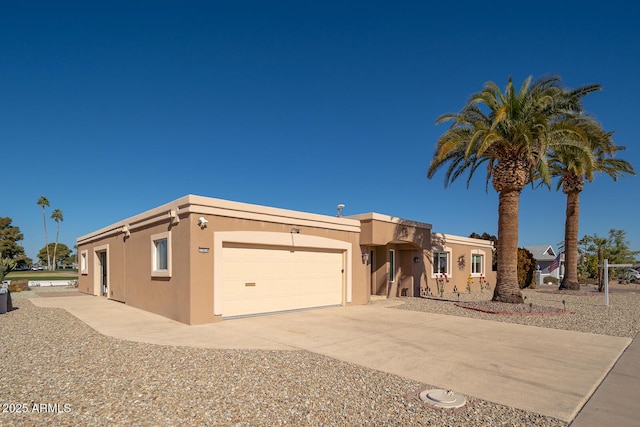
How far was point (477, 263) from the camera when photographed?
27.0m

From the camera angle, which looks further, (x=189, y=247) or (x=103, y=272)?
(x=103, y=272)

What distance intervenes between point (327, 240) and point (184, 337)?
7.00 m

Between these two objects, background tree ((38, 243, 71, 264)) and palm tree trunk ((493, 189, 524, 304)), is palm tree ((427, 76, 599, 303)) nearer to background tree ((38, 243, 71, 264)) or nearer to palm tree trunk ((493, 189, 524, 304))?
palm tree trunk ((493, 189, 524, 304))

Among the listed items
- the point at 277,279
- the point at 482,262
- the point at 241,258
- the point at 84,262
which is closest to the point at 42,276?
the point at 84,262

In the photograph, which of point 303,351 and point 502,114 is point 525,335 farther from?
point 502,114

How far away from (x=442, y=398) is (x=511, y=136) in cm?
1243

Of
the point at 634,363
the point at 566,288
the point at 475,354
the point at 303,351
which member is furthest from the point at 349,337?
the point at 566,288

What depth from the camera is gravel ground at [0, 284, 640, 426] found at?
481cm

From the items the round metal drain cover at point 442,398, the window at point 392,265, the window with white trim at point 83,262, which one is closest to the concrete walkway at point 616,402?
the round metal drain cover at point 442,398

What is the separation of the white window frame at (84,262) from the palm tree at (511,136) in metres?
19.8

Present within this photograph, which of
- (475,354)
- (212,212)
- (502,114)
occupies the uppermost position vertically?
(502,114)

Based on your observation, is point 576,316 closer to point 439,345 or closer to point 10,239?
point 439,345

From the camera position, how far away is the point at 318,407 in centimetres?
518

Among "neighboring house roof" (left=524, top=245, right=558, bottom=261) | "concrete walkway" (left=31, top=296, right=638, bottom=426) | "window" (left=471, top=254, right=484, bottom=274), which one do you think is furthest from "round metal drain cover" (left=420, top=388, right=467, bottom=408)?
"neighboring house roof" (left=524, top=245, right=558, bottom=261)
